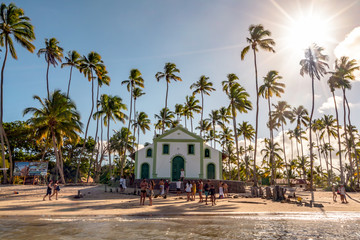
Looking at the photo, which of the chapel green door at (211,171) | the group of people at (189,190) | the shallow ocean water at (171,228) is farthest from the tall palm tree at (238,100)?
the shallow ocean water at (171,228)

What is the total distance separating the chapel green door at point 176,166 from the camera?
2930 cm

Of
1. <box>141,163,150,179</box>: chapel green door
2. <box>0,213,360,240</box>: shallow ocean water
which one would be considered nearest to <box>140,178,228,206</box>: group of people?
<box>0,213,360,240</box>: shallow ocean water

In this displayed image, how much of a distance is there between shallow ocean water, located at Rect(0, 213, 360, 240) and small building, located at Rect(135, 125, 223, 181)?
17435mm

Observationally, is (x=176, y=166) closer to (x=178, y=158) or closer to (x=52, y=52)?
(x=178, y=158)

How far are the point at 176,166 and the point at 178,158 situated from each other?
0.95 metres

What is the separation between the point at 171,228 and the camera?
930 cm

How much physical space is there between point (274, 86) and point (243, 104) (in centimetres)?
479

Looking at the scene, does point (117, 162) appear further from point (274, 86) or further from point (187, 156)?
point (274, 86)

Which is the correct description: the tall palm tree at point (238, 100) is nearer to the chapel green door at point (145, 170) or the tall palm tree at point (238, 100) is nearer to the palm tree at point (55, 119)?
the chapel green door at point (145, 170)

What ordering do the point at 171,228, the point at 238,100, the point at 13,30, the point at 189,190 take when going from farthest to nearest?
the point at 238,100
the point at 13,30
the point at 189,190
the point at 171,228

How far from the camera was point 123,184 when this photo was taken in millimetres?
23094

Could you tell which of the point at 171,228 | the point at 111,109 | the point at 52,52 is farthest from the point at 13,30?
the point at 171,228

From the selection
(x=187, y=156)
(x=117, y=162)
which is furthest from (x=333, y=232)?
(x=117, y=162)

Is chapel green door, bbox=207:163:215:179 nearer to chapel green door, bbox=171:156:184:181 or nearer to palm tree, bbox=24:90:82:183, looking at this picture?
chapel green door, bbox=171:156:184:181
